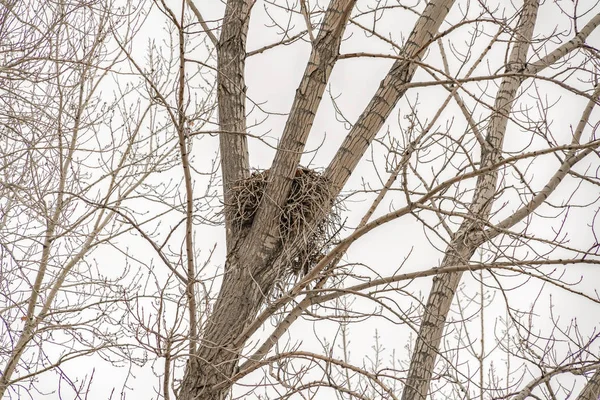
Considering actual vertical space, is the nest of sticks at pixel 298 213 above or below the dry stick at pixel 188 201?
above

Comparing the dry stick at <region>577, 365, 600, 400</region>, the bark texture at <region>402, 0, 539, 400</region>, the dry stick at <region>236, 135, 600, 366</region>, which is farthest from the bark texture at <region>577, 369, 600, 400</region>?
the dry stick at <region>236, 135, 600, 366</region>

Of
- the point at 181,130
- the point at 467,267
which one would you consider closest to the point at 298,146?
the point at 181,130

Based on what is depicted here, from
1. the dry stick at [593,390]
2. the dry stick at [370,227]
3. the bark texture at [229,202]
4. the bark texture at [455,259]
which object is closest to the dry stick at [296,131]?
the bark texture at [229,202]

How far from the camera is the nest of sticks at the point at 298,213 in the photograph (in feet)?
14.5

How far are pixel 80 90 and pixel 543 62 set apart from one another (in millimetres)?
5021

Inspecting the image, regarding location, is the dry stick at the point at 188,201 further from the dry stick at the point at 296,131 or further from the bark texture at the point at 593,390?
the bark texture at the point at 593,390

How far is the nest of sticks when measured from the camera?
4.41m

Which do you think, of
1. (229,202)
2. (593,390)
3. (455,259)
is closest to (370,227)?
(229,202)

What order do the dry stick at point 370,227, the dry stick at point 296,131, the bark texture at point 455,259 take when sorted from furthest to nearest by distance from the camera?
the bark texture at point 455,259 → the dry stick at point 296,131 → the dry stick at point 370,227

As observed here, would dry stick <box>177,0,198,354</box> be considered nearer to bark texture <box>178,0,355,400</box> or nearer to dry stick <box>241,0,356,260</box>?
bark texture <box>178,0,355,400</box>

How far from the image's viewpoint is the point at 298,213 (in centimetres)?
438

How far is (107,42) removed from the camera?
7980 mm

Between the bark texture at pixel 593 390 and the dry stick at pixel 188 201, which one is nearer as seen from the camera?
the dry stick at pixel 188 201

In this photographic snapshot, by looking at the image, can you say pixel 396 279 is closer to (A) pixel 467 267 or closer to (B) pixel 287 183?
(A) pixel 467 267
